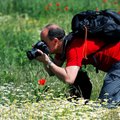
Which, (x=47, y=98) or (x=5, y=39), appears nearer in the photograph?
(x=47, y=98)

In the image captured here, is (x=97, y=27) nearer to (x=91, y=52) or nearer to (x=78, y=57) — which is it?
(x=91, y=52)

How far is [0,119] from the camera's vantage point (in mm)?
6309

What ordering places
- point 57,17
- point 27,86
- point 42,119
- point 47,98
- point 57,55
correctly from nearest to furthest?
point 42,119 < point 47,98 < point 57,55 < point 27,86 < point 57,17

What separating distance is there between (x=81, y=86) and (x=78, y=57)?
0.85 meters

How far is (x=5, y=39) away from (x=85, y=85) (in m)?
3.80

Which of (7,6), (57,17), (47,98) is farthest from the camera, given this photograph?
(7,6)

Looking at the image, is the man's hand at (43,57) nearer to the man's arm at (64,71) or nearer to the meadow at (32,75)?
the man's arm at (64,71)

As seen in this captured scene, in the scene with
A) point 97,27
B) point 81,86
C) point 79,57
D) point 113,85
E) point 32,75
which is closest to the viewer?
point 79,57

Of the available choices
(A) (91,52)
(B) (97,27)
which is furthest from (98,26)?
(A) (91,52)

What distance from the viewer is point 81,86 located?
7859 mm

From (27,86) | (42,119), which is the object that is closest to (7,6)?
(27,86)

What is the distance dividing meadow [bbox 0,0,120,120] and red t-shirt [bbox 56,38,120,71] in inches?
15.7

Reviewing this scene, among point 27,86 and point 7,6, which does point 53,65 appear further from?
point 7,6

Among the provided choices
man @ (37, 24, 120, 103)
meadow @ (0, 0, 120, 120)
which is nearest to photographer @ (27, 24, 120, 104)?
man @ (37, 24, 120, 103)
